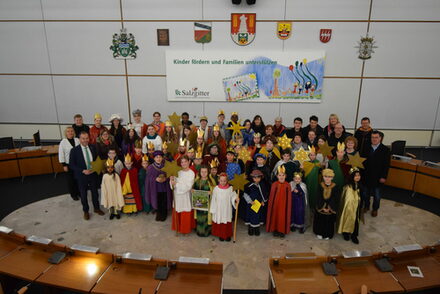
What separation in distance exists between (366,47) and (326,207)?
6.97 meters

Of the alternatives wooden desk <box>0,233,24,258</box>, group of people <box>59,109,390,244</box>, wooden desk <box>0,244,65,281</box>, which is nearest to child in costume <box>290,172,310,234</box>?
group of people <box>59,109,390,244</box>

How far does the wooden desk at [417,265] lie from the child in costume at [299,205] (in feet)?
5.99

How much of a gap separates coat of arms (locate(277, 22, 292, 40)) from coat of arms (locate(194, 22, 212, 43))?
7.64 feet

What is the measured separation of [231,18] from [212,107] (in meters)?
3.08

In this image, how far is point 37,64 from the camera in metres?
10.0

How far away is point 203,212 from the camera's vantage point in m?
4.96

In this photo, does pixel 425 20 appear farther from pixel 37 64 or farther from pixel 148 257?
pixel 37 64

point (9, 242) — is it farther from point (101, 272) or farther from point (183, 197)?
point (183, 197)

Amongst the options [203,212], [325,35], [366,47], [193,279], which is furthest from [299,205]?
[366,47]

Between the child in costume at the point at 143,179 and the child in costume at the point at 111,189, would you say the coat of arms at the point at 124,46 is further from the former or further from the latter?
the child in costume at the point at 111,189

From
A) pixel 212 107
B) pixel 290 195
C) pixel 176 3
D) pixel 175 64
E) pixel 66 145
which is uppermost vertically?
pixel 176 3

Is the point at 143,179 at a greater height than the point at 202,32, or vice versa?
the point at 202,32

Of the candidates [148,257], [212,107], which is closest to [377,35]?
[212,107]

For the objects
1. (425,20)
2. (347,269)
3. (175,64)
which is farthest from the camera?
(175,64)
